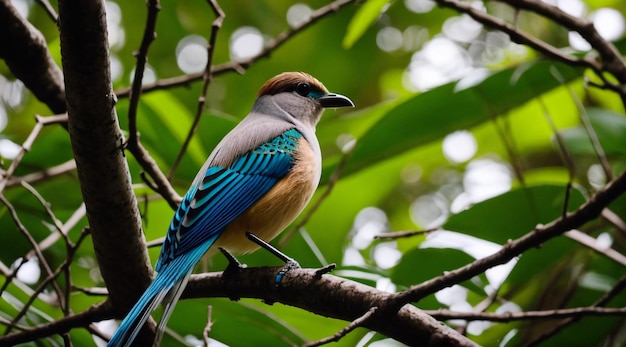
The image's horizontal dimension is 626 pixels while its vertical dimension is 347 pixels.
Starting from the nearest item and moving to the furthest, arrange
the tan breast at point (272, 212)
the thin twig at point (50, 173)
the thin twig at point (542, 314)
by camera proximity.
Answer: the thin twig at point (542, 314), the tan breast at point (272, 212), the thin twig at point (50, 173)

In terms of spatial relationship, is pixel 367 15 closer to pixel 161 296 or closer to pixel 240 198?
pixel 240 198

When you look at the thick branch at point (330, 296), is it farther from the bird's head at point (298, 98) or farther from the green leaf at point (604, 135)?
the green leaf at point (604, 135)

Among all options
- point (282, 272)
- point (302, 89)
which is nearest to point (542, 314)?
point (282, 272)

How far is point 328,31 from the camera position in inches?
276

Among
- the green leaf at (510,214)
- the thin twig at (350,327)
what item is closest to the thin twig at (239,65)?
the green leaf at (510,214)

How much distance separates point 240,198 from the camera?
3648mm

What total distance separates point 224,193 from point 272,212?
9.5 inches

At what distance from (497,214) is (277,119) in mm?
1300

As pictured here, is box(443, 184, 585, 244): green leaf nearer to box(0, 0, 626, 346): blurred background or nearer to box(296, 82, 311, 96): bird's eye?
box(0, 0, 626, 346): blurred background

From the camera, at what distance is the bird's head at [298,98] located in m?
4.55

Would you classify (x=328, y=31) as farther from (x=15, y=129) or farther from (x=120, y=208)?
(x=120, y=208)

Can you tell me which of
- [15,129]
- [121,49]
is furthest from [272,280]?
[121,49]

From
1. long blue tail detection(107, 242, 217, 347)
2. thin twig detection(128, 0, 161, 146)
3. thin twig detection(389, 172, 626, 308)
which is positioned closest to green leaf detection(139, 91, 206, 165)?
thin twig detection(128, 0, 161, 146)

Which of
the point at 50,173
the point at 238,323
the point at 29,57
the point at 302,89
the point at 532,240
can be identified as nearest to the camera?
the point at 532,240
